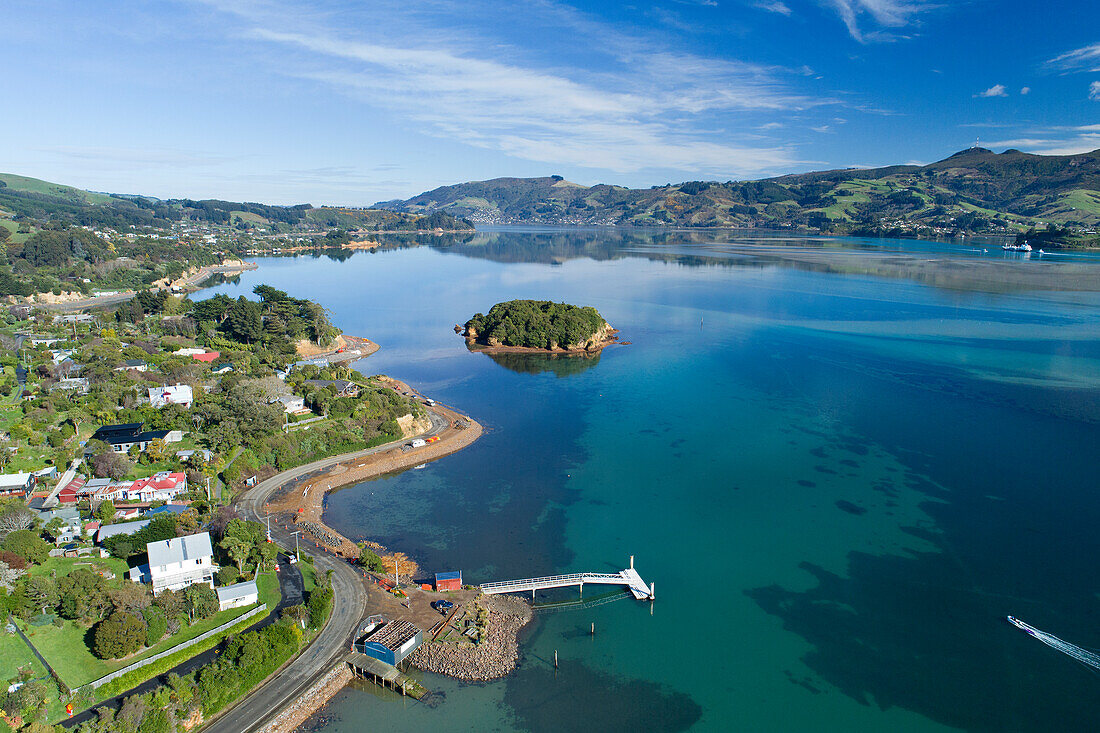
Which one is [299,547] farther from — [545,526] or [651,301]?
[651,301]

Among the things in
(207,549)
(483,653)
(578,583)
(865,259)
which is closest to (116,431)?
(207,549)

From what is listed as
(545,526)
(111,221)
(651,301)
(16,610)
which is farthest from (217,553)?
(111,221)

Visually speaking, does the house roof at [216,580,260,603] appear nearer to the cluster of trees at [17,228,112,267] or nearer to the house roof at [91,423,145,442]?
the house roof at [91,423,145,442]

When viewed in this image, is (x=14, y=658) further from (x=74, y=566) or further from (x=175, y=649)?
(x=74, y=566)

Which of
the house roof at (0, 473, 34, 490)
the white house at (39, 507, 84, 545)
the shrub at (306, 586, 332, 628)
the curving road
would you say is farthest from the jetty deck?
the house roof at (0, 473, 34, 490)

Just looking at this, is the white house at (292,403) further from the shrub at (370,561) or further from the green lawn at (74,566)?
the shrub at (370,561)
